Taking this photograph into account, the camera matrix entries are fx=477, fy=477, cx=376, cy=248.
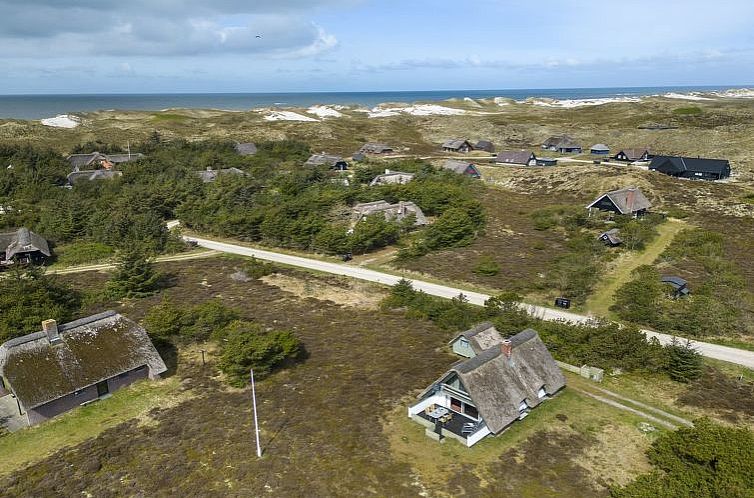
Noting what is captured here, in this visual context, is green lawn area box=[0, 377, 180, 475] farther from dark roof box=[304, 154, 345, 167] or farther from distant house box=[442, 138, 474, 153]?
distant house box=[442, 138, 474, 153]

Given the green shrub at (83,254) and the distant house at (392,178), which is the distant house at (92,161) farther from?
the distant house at (392,178)

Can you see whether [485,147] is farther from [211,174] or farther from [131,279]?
[131,279]

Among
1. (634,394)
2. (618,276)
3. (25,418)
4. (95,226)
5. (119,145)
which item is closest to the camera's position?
(25,418)

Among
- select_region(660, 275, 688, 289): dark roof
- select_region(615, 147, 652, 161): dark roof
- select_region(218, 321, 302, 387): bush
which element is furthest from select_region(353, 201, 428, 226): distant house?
select_region(615, 147, 652, 161): dark roof

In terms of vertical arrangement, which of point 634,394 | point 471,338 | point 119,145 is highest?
point 119,145

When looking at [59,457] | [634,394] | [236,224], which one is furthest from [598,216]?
[59,457]

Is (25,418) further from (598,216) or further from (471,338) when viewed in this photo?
(598,216)
